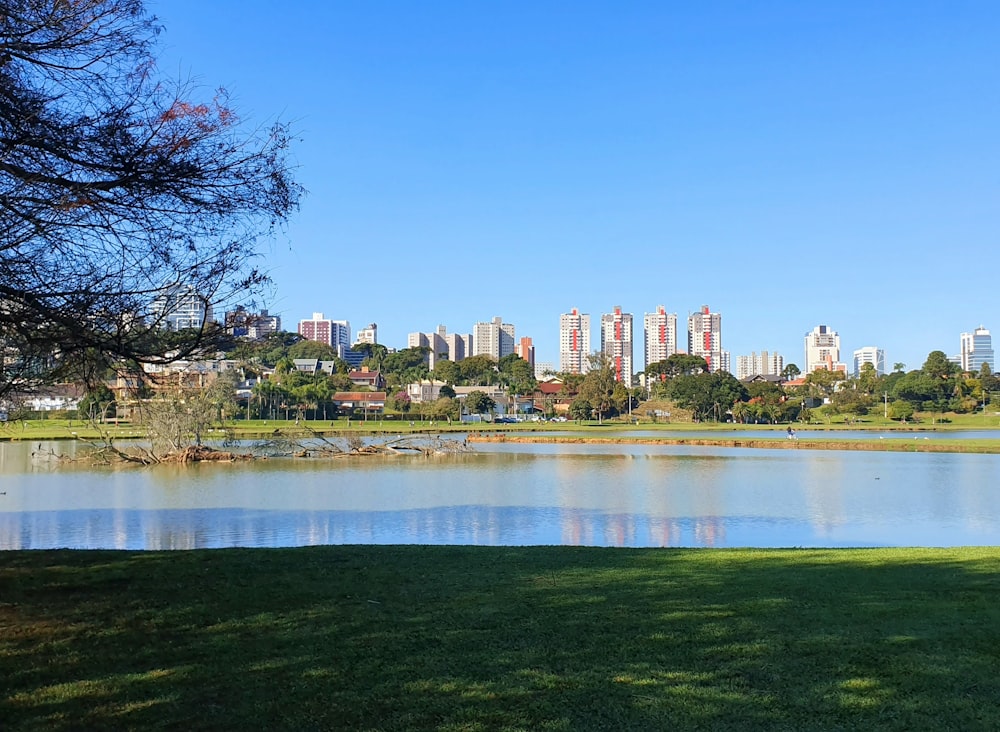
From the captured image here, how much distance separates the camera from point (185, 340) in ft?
24.2

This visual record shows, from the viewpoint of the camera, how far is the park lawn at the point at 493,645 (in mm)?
4715

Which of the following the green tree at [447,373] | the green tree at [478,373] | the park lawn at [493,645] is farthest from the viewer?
the green tree at [478,373]

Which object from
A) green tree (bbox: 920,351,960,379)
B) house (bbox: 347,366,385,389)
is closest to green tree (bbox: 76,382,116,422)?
house (bbox: 347,366,385,389)

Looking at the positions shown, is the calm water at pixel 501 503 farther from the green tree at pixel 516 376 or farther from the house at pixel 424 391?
the green tree at pixel 516 376

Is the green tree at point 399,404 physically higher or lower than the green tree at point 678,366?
lower

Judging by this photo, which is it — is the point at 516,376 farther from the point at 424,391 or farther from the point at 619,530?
the point at 619,530

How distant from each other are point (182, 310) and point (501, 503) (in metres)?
14.5

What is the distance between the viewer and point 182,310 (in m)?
7.46

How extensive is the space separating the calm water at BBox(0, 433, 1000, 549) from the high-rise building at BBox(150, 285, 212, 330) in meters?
7.77

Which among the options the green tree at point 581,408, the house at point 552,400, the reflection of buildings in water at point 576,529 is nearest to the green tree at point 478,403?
the green tree at point 581,408

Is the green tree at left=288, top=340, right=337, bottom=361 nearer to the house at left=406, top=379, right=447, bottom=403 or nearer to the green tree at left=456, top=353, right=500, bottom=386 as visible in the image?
the green tree at left=456, top=353, right=500, bottom=386

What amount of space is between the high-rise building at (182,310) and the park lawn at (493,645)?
95.5 inches

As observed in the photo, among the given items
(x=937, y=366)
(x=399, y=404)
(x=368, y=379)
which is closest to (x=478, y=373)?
(x=368, y=379)

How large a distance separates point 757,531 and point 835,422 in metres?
74.5
